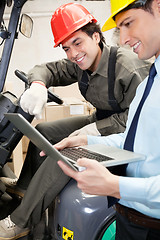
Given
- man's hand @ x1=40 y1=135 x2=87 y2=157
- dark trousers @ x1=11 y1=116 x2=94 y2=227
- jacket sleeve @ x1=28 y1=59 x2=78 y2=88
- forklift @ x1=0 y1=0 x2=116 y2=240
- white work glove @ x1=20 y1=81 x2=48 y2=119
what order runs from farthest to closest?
jacket sleeve @ x1=28 y1=59 x2=78 y2=88 < white work glove @ x1=20 y1=81 x2=48 y2=119 < dark trousers @ x1=11 y1=116 x2=94 y2=227 < forklift @ x1=0 y1=0 x2=116 y2=240 < man's hand @ x1=40 y1=135 x2=87 y2=157

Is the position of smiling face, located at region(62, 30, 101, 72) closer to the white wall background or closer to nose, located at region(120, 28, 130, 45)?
nose, located at region(120, 28, 130, 45)

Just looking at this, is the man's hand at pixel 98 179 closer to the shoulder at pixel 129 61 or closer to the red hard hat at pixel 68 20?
the shoulder at pixel 129 61

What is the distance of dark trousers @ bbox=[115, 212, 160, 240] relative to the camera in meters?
0.80

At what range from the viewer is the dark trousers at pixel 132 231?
2.64 ft

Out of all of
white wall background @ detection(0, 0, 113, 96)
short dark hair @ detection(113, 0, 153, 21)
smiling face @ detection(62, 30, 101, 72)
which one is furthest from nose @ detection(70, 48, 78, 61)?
white wall background @ detection(0, 0, 113, 96)

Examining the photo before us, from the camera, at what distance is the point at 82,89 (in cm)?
182

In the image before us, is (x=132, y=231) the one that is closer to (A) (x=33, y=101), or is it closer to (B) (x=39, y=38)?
(A) (x=33, y=101)

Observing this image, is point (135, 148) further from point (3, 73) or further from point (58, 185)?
point (3, 73)

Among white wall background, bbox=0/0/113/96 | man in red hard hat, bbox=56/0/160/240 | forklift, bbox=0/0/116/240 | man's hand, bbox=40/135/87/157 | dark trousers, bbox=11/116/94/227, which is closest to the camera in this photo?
man in red hard hat, bbox=56/0/160/240

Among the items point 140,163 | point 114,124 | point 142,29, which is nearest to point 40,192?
point 114,124

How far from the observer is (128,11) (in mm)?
826

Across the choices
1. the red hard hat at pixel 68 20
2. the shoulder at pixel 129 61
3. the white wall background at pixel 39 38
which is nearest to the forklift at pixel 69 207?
the red hard hat at pixel 68 20

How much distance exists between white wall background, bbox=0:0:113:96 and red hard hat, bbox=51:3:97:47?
8.01 feet

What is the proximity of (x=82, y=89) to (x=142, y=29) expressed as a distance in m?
1.04
